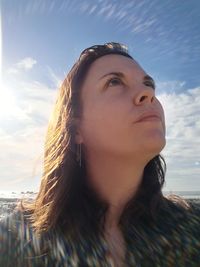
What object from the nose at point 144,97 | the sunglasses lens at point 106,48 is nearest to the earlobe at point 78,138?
the nose at point 144,97

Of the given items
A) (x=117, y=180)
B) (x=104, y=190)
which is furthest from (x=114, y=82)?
(x=104, y=190)

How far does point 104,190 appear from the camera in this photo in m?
3.96

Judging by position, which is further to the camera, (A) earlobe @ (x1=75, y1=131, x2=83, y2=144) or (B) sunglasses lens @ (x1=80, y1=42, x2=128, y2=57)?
(B) sunglasses lens @ (x1=80, y1=42, x2=128, y2=57)

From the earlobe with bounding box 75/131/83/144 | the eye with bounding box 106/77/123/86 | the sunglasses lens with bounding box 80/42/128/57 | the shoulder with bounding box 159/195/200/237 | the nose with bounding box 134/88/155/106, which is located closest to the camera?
the shoulder with bounding box 159/195/200/237

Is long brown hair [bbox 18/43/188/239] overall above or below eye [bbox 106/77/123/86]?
below

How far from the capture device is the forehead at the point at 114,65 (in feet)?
14.4

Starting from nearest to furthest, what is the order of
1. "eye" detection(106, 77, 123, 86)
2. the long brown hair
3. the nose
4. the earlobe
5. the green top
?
the green top
the long brown hair
the nose
"eye" detection(106, 77, 123, 86)
the earlobe

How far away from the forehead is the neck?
3.50 feet

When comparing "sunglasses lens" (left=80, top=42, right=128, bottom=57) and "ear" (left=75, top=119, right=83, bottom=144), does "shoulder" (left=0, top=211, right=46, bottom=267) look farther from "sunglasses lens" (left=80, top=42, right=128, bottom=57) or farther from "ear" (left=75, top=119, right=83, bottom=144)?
"sunglasses lens" (left=80, top=42, right=128, bottom=57)

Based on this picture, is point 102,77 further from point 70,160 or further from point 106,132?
→ point 70,160

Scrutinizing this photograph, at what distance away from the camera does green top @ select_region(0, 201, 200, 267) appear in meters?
3.25

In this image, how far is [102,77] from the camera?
438 cm

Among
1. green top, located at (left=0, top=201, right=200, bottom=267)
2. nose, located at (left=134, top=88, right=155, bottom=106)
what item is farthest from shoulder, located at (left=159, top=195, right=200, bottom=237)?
nose, located at (left=134, top=88, right=155, bottom=106)

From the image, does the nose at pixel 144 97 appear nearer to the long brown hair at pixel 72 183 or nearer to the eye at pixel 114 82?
the eye at pixel 114 82
